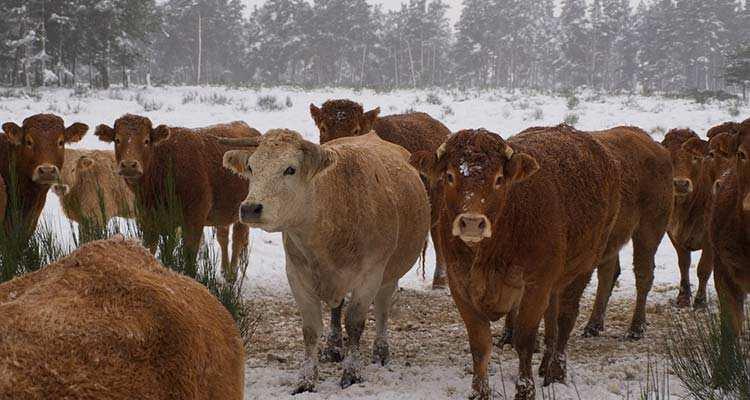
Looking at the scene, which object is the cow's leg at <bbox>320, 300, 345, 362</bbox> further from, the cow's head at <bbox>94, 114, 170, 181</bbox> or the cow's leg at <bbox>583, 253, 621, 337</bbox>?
the cow's head at <bbox>94, 114, 170, 181</bbox>

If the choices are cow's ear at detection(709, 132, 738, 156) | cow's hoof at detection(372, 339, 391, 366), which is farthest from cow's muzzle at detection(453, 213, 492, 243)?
cow's ear at detection(709, 132, 738, 156)

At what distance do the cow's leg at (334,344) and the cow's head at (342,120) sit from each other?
132 inches

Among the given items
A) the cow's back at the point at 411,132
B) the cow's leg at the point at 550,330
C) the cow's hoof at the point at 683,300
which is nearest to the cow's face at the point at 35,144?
the cow's back at the point at 411,132

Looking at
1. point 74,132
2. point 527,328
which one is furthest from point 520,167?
point 74,132

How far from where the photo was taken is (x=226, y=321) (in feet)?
8.16

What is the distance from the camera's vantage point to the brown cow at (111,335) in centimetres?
158

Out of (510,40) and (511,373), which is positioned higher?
(510,40)

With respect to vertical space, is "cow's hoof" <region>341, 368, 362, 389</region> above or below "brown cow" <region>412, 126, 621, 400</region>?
below

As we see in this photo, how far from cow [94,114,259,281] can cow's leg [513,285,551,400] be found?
10.9 feet

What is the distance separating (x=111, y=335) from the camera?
176 cm

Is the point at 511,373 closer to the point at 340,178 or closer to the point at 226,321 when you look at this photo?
the point at 340,178

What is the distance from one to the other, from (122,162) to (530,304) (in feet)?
15.9

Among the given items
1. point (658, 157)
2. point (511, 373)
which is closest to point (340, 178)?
point (511, 373)

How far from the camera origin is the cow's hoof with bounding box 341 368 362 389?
5199mm
